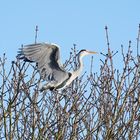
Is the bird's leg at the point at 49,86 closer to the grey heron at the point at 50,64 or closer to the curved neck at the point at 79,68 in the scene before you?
the grey heron at the point at 50,64

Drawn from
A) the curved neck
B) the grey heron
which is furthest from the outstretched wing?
the curved neck

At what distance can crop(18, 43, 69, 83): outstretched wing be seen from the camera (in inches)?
336

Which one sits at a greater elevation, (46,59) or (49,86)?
(46,59)

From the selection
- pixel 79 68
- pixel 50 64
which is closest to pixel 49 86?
pixel 50 64

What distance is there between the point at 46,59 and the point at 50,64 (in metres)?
0.16

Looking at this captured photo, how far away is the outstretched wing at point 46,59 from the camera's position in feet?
28.0

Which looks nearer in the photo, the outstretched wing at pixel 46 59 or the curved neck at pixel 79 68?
the outstretched wing at pixel 46 59

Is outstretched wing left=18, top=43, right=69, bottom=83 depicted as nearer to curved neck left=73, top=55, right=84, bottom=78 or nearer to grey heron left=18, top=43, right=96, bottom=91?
grey heron left=18, top=43, right=96, bottom=91

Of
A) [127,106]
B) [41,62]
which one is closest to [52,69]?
[41,62]

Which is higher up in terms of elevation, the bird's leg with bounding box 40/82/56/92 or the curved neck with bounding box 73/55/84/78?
the curved neck with bounding box 73/55/84/78

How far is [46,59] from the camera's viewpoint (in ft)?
29.0

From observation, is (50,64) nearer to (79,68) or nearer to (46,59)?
(46,59)

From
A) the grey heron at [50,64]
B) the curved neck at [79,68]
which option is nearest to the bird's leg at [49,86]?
the grey heron at [50,64]

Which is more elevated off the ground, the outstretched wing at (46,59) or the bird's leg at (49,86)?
the outstretched wing at (46,59)
